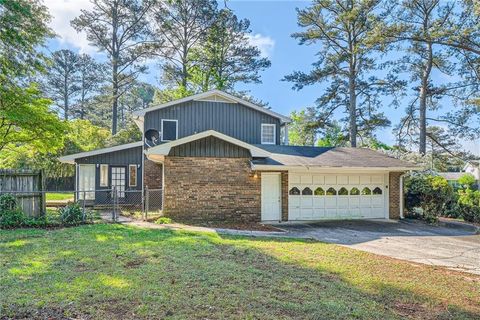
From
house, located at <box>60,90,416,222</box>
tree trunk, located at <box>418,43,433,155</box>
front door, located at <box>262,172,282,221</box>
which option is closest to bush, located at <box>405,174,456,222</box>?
house, located at <box>60,90,416,222</box>

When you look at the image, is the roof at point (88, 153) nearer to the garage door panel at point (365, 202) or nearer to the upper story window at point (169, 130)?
the upper story window at point (169, 130)

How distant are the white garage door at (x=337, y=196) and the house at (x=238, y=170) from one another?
0.04m

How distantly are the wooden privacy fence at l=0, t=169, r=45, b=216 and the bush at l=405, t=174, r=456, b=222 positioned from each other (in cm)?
1515

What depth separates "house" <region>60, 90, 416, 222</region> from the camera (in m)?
12.4

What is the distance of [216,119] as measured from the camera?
59.4 ft

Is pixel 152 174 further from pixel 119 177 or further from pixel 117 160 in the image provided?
pixel 117 160

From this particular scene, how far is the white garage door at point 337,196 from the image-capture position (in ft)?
45.6

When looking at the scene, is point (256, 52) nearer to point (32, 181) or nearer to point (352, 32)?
point (352, 32)

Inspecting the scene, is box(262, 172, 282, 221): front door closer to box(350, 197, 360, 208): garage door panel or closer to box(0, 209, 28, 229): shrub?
box(350, 197, 360, 208): garage door panel

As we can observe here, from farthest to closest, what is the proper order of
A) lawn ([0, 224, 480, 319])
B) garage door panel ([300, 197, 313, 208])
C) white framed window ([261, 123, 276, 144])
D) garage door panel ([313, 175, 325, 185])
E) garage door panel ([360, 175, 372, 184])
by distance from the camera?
white framed window ([261, 123, 276, 144]) < garage door panel ([360, 175, 372, 184]) < garage door panel ([313, 175, 325, 185]) < garage door panel ([300, 197, 313, 208]) < lawn ([0, 224, 480, 319])

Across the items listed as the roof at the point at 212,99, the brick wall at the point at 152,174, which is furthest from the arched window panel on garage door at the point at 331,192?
the brick wall at the point at 152,174

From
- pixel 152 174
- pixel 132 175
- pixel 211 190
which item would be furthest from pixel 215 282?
pixel 132 175

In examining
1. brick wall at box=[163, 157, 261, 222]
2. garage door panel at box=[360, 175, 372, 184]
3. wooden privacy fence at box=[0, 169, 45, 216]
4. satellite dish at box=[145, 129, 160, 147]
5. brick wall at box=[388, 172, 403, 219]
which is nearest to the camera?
wooden privacy fence at box=[0, 169, 45, 216]

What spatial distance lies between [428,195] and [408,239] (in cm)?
558
